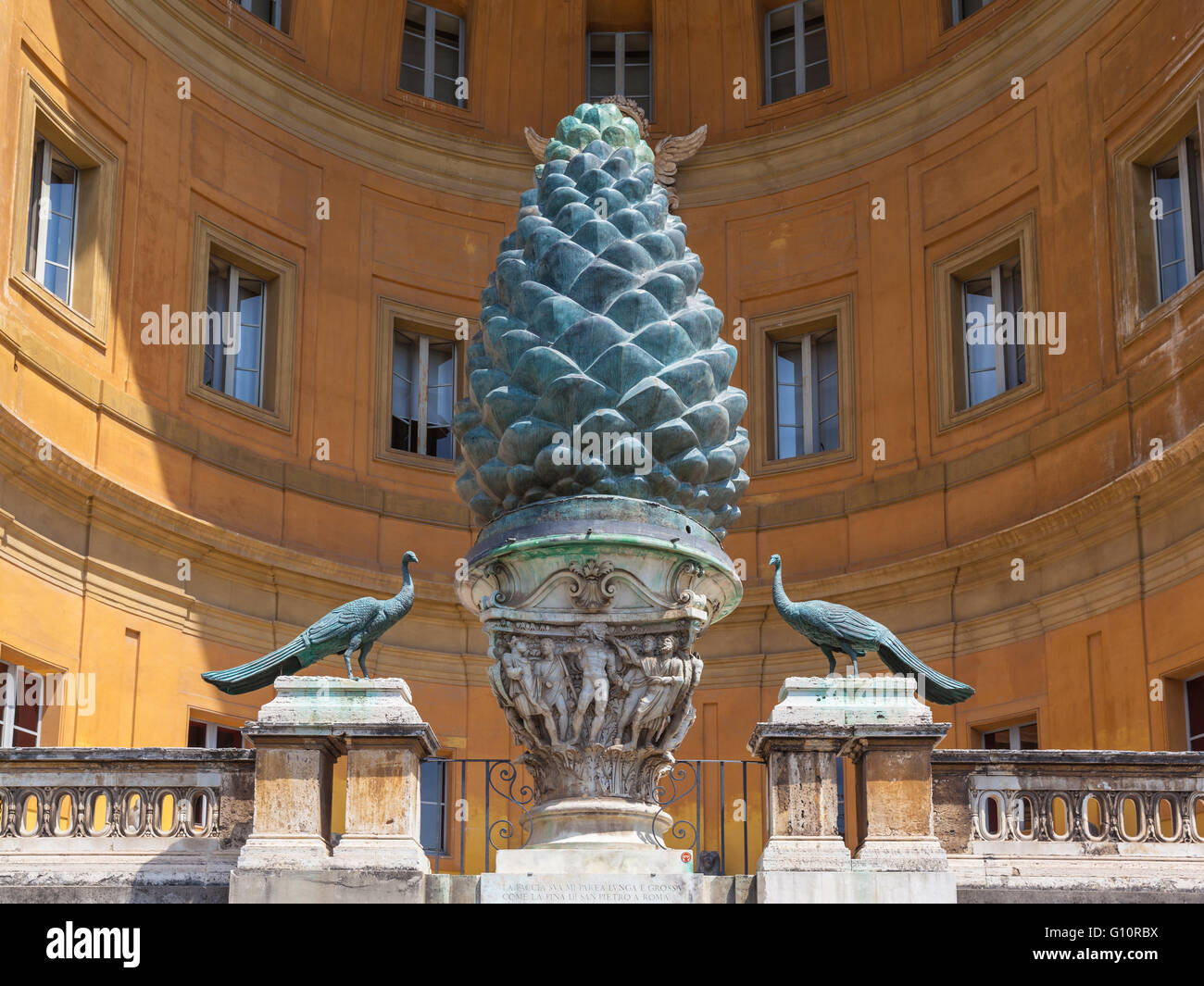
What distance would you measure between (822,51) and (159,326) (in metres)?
8.43

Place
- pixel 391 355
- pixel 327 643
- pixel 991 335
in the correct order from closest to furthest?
pixel 327 643
pixel 991 335
pixel 391 355

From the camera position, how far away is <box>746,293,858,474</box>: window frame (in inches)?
792

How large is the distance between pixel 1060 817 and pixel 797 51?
1384 centimetres

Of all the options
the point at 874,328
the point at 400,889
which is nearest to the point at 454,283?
the point at 874,328

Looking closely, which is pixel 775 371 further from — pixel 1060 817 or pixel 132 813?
pixel 132 813

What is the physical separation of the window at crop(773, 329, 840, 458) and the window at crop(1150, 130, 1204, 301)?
4249mm

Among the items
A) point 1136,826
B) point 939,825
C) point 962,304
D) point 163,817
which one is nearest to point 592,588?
point 939,825

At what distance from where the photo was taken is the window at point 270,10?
2041 cm

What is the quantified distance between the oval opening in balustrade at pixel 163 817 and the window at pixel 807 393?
39.8 feet

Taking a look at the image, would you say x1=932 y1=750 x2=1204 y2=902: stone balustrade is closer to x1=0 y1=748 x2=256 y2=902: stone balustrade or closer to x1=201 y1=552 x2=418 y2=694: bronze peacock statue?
x1=201 y1=552 x2=418 y2=694: bronze peacock statue

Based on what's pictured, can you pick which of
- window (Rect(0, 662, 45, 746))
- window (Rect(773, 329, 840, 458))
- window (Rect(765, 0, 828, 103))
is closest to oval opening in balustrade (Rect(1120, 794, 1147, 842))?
window (Rect(0, 662, 45, 746))

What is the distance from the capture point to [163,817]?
9.27 metres

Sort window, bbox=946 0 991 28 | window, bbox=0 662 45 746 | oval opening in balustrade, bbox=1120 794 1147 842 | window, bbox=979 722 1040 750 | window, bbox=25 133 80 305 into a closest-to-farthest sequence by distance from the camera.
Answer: oval opening in balustrade, bbox=1120 794 1147 842 → window, bbox=0 662 45 746 → window, bbox=25 133 80 305 → window, bbox=979 722 1040 750 → window, bbox=946 0 991 28

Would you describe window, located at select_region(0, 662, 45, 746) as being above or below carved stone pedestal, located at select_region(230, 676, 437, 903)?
above
